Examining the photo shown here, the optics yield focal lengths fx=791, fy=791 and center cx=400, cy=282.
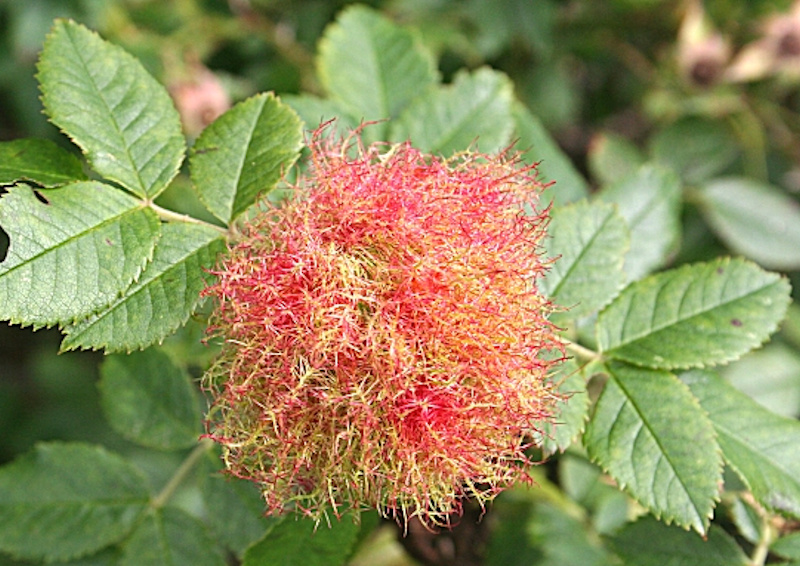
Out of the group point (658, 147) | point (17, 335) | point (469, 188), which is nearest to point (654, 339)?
point (469, 188)

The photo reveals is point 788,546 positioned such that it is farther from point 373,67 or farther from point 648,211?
point 373,67

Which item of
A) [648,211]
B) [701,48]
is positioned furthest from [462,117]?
[701,48]

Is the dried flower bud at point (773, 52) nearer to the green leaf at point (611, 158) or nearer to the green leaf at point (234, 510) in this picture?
the green leaf at point (611, 158)

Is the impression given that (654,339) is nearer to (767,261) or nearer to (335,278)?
(335,278)

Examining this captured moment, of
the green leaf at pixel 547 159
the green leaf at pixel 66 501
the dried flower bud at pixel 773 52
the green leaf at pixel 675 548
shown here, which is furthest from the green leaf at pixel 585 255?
the dried flower bud at pixel 773 52

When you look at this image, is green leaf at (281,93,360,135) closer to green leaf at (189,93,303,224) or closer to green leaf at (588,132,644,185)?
green leaf at (189,93,303,224)

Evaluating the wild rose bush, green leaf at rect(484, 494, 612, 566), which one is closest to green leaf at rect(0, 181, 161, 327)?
the wild rose bush

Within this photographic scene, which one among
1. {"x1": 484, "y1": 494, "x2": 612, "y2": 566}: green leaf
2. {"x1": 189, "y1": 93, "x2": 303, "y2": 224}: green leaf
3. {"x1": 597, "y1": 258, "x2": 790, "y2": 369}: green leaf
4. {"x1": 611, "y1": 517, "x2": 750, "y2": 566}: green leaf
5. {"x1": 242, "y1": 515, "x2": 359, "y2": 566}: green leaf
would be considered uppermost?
{"x1": 189, "y1": 93, "x2": 303, "y2": 224}: green leaf


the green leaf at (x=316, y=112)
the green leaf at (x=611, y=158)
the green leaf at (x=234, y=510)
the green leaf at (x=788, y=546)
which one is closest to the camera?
the green leaf at (x=788, y=546)

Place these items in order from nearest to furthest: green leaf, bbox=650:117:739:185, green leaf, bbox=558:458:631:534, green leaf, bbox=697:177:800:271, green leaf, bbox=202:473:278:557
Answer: green leaf, bbox=202:473:278:557, green leaf, bbox=558:458:631:534, green leaf, bbox=697:177:800:271, green leaf, bbox=650:117:739:185
